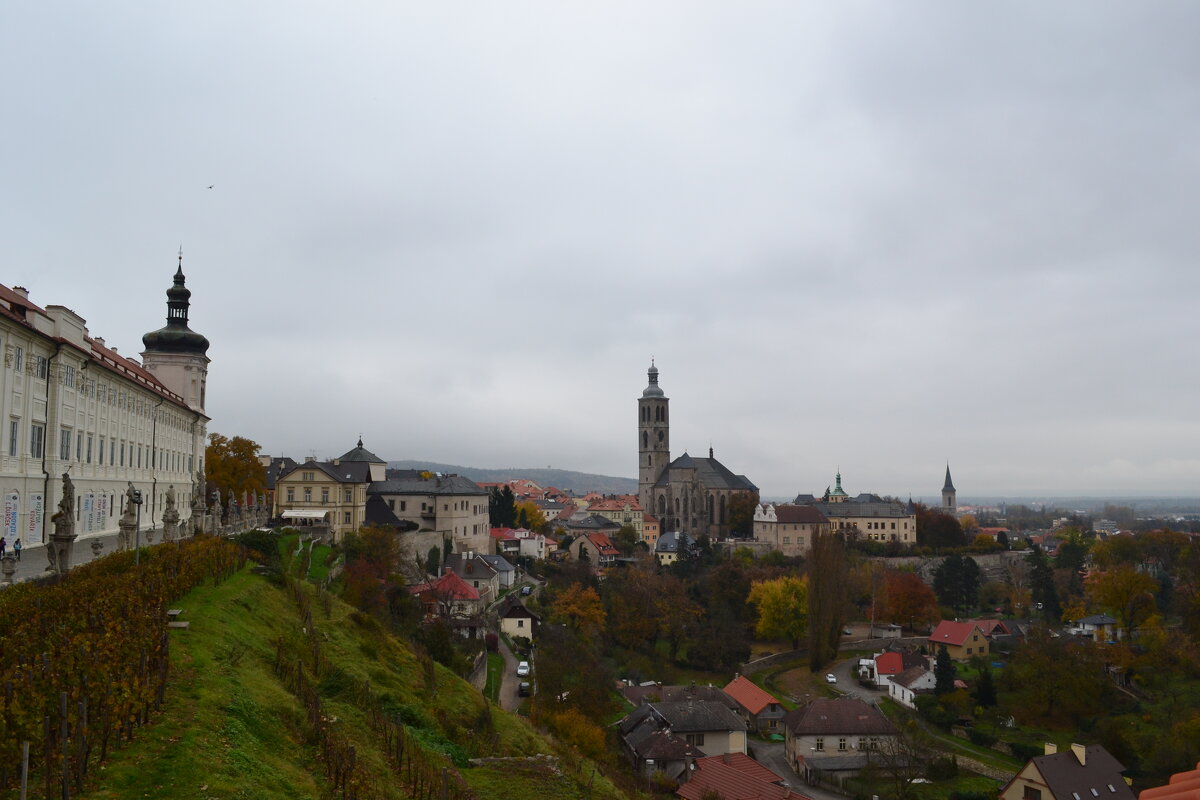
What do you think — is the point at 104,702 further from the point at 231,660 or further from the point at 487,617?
the point at 487,617

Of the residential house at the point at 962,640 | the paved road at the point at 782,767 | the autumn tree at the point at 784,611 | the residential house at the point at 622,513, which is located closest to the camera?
the paved road at the point at 782,767

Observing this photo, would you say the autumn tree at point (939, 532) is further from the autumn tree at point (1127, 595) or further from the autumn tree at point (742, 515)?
the autumn tree at point (1127, 595)

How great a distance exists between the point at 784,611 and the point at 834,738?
23.6m

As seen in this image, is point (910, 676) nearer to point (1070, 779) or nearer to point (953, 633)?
point (953, 633)

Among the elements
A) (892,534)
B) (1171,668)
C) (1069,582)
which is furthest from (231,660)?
(892,534)

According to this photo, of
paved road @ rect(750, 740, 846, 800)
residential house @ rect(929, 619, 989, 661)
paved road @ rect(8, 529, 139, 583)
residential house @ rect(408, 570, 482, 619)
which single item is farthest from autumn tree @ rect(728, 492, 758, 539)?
paved road @ rect(8, 529, 139, 583)

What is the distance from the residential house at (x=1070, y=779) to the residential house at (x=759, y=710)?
1351 centimetres

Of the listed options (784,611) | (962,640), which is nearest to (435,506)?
(784,611)

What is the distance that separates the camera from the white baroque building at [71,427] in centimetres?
2048

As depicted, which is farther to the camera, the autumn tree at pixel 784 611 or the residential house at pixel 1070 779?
the autumn tree at pixel 784 611

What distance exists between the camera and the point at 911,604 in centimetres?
6881

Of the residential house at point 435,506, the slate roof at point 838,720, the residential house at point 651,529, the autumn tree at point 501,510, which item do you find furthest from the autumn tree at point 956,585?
the residential house at point 435,506

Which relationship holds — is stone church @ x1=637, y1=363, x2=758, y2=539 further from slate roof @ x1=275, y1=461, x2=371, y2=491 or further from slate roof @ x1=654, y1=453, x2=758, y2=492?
slate roof @ x1=275, y1=461, x2=371, y2=491

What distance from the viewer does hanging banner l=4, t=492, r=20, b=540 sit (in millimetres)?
20031
